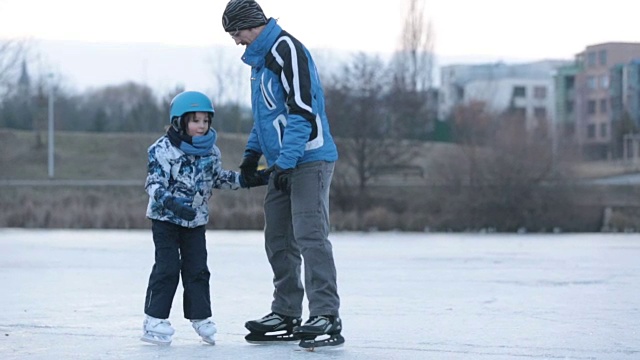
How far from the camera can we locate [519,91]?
113438mm

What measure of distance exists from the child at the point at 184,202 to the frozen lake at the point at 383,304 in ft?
0.55

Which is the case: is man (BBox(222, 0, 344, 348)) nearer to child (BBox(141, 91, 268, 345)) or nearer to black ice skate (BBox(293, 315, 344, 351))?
black ice skate (BBox(293, 315, 344, 351))

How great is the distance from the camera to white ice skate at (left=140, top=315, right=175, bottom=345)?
594 centimetres

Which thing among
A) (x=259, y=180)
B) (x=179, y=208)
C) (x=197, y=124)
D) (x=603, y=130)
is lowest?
(x=179, y=208)

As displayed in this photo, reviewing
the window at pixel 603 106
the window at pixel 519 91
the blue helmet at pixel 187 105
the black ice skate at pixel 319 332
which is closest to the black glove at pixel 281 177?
the blue helmet at pixel 187 105

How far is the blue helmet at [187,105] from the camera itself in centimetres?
606

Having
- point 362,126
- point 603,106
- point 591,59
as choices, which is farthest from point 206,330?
point 591,59

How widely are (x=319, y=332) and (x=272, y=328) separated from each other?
40 centimetres

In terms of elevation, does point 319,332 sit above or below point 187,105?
below

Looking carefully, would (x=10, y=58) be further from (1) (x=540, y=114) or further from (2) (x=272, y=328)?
(2) (x=272, y=328)

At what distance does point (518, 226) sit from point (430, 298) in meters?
22.8

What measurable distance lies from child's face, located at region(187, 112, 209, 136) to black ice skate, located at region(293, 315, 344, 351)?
1.09 meters

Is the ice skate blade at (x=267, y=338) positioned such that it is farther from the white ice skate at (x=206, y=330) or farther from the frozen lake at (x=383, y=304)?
the white ice skate at (x=206, y=330)

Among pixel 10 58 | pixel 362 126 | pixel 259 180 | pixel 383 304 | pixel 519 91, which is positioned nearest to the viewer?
pixel 259 180
